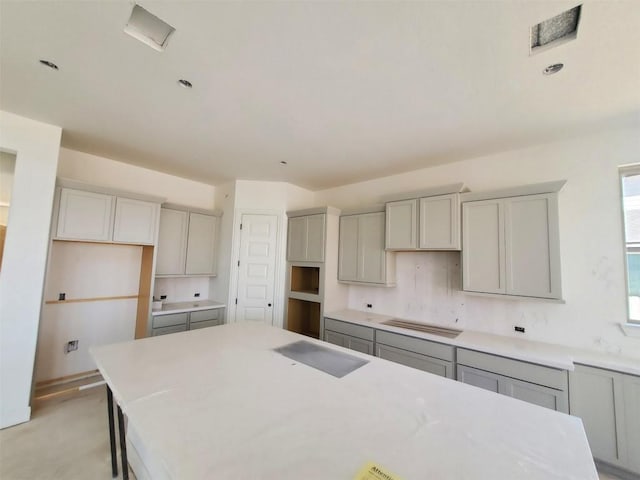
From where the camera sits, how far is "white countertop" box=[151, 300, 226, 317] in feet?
10.8

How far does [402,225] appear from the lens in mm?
3080

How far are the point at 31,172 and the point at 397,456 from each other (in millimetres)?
3519

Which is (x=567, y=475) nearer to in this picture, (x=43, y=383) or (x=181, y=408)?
(x=181, y=408)

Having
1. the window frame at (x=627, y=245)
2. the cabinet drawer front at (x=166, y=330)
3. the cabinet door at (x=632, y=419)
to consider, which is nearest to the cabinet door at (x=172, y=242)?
the cabinet drawer front at (x=166, y=330)

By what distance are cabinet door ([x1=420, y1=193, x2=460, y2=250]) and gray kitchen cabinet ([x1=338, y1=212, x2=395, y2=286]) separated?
550mm

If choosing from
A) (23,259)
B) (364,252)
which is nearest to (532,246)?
(364,252)

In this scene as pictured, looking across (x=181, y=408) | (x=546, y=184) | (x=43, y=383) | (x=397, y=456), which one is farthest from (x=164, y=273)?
(x=546, y=184)

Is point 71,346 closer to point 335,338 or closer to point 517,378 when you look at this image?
point 335,338

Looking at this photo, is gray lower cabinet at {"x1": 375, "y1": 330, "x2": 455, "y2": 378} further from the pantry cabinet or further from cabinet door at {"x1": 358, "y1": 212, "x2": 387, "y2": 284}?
the pantry cabinet

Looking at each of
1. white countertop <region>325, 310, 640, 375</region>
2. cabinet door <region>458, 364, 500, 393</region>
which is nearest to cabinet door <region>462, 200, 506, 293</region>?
white countertop <region>325, 310, 640, 375</region>

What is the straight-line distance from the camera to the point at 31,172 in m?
2.39

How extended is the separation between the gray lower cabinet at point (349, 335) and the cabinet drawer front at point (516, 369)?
0.97 meters

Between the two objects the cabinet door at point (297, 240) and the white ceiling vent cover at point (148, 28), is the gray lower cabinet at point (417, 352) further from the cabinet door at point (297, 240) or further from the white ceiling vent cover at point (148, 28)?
the white ceiling vent cover at point (148, 28)

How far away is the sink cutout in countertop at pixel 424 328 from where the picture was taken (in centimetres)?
270
